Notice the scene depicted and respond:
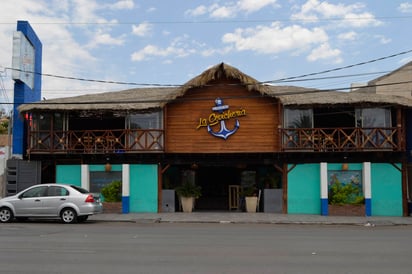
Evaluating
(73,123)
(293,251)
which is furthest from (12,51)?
(293,251)

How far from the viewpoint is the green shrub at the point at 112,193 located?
2180 centimetres

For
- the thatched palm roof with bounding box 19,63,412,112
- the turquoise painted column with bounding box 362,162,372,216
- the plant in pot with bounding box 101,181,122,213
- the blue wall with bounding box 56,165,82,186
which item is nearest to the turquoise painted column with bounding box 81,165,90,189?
the blue wall with bounding box 56,165,82,186

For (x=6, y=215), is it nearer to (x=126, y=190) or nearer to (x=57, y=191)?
(x=57, y=191)

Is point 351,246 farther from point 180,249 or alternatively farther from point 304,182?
point 304,182

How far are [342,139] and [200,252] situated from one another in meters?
13.9

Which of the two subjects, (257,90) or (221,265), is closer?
(221,265)

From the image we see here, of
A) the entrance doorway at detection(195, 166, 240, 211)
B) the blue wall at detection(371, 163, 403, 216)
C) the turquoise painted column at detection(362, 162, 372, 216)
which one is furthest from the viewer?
the entrance doorway at detection(195, 166, 240, 211)

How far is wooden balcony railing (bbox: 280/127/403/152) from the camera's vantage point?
68.9ft

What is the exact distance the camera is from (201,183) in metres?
26.5

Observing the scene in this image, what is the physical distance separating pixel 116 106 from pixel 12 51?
6.28 m

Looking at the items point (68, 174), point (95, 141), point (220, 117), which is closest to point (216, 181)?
point (220, 117)

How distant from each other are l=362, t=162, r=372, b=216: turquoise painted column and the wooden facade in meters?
4.43

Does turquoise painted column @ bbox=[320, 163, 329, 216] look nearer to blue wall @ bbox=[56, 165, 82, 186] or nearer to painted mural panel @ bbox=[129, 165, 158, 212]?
painted mural panel @ bbox=[129, 165, 158, 212]

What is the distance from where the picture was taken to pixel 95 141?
22094 millimetres
